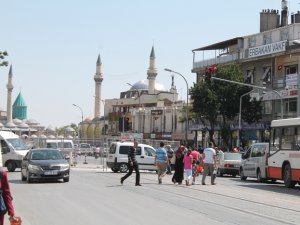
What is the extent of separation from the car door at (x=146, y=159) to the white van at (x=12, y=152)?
6.82 meters

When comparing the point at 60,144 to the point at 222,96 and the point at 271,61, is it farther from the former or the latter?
the point at 271,61

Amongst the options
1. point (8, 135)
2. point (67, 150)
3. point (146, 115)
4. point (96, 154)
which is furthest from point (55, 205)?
point (146, 115)

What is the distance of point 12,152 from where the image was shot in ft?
119

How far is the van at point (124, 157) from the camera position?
3638cm

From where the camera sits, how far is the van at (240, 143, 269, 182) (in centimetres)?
2986

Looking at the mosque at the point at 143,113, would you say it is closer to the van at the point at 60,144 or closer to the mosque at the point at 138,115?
the mosque at the point at 138,115

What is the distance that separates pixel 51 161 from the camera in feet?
81.7

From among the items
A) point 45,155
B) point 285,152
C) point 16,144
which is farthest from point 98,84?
point 285,152

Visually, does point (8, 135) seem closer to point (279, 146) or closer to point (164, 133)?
point (279, 146)

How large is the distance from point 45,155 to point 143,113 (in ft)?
266

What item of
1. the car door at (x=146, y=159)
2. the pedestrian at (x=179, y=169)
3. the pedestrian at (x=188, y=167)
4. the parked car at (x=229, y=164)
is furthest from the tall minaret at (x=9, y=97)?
the pedestrian at (x=188, y=167)

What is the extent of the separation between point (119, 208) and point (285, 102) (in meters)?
46.4

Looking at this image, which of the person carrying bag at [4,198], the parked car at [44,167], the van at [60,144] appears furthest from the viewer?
the van at [60,144]

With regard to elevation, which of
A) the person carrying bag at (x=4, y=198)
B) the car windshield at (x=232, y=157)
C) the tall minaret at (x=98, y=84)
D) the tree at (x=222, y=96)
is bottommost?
the person carrying bag at (x=4, y=198)
